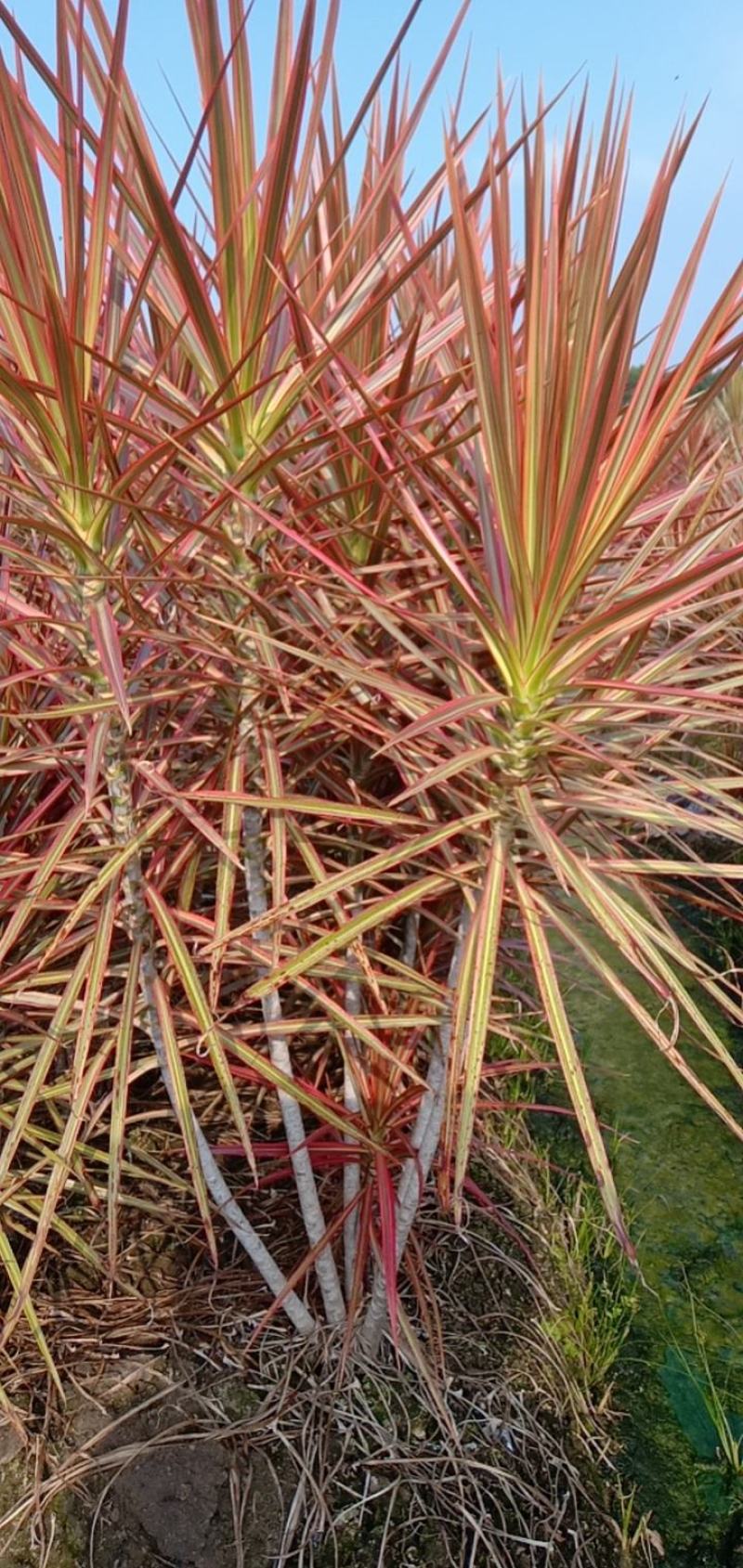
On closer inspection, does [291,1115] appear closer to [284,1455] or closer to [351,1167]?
→ [351,1167]

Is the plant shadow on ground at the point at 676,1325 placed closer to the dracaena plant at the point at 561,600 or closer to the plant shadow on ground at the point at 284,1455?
the plant shadow on ground at the point at 284,1455

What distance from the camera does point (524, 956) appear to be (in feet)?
6.82

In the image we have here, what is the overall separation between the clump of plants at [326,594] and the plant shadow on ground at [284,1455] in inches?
3.5

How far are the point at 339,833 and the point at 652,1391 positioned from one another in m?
1.09

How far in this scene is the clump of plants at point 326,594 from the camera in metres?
0.81

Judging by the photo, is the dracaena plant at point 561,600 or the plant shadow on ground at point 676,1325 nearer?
the dracaena plant at point 561,600

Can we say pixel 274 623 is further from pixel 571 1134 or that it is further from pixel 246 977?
pixel 571 1134

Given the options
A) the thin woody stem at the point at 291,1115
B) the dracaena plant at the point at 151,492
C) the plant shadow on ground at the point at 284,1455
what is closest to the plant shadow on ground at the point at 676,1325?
the plant shadow on ground at the point at 284,1455

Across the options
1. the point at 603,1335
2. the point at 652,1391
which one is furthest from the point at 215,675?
the point at 652,1391

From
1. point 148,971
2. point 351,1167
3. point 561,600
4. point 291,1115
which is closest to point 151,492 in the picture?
point 561,600

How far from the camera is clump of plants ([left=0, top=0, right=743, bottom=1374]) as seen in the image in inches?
31.7

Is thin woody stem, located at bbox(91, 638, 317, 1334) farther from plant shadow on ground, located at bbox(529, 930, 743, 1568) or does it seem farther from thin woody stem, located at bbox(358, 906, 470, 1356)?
plant shadow on ground, located at bbox(529, 930, 743, 1568)

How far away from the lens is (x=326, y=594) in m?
1.18

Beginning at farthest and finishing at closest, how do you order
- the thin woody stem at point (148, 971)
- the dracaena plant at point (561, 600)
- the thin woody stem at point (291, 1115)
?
1. the thin woody stem at point (291, 1115)
2. the thin woody stem at point (148, 971)
3. the dracaena plant at point (561, 600)
